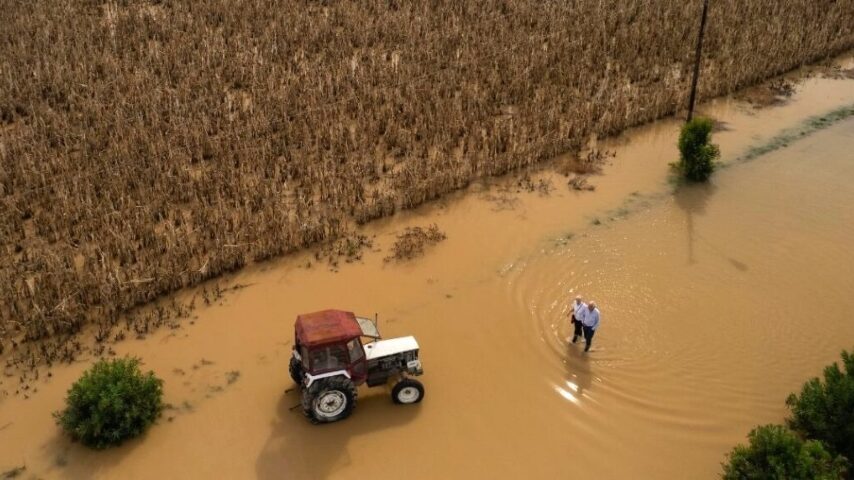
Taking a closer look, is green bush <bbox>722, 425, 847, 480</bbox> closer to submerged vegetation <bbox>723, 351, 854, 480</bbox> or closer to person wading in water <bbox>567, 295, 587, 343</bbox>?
submerged vegetation <bbox>723, 351, 854, 480</bbox>

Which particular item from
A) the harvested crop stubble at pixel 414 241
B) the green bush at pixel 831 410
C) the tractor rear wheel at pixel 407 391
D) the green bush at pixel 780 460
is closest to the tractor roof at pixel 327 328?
the tractor rear wheel at pixel 407 391

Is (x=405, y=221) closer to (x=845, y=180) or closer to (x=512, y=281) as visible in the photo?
(x=512, y=281)

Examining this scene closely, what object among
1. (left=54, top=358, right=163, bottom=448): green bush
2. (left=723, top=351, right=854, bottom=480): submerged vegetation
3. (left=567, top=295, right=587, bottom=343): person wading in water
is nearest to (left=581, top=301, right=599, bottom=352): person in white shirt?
(left=567, top=295, right=587, bottom=343): person wading in water

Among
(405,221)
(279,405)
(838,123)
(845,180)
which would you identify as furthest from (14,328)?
(838,123)

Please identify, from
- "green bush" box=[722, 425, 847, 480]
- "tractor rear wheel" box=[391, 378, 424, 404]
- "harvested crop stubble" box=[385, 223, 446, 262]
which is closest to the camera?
"green bush" box=[722, 425, 847, 480]

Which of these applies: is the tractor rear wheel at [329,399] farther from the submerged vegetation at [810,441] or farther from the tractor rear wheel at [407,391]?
the submerged vegetation at [810,441]
